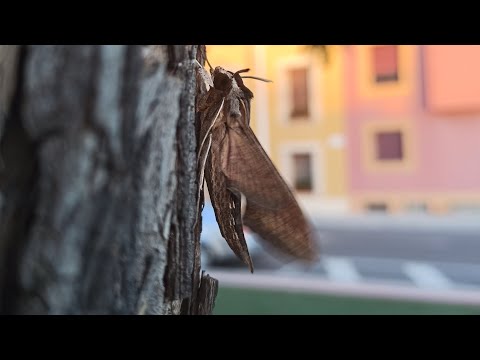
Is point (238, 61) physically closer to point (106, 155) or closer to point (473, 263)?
point (473, 263)

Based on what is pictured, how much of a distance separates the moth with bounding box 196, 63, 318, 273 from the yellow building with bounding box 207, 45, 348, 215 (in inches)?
259

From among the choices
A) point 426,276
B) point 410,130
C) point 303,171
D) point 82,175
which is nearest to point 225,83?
point 82,175

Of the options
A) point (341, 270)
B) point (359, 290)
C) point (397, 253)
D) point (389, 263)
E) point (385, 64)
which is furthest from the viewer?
point (385, 64)

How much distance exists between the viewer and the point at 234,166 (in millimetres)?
452

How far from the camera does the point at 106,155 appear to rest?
28 cm

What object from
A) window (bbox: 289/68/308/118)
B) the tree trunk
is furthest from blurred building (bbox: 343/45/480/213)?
the tree trunk

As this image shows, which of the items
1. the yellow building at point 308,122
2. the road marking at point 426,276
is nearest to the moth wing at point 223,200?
the road marking at point 426,276

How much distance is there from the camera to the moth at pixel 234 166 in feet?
1.47

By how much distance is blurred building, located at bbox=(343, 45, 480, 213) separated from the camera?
6711mm

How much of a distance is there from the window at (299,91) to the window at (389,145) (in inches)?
43.3

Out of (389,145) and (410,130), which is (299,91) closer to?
(389,145)

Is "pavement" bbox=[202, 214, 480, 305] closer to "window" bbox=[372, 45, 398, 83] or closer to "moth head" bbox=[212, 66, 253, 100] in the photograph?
"window" bbox=[372, 45, 398, 83]

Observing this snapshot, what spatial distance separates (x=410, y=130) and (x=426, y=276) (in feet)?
10.2
